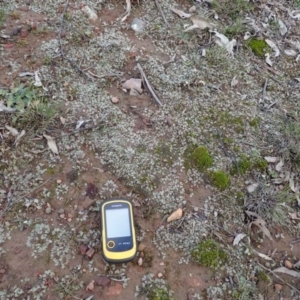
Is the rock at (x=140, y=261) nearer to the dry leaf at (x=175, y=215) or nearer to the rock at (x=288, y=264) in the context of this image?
the dry leaf at (x=175, y=215)

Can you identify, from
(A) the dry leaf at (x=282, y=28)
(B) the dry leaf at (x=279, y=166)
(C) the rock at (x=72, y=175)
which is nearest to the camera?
(C) the rock at (x=72, y=175)

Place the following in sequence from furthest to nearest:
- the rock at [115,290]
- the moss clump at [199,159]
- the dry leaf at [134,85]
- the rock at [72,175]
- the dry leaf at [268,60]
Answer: the dry leaf at [268,60] → the dry leaf at [134,85] → the moss clump at [199,159] → the rock at [72,175] → the rock at [115,290]

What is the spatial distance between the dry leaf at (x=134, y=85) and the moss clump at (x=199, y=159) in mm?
817

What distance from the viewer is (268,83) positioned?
393 cm

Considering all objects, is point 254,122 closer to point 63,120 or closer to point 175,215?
point 175,215

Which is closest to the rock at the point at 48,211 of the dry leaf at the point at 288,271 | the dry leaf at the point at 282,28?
the dry leaf at the point at 288,271

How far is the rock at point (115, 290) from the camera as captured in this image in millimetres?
2543

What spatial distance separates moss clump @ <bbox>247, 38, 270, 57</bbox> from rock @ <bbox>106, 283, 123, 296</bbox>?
9.70 feet

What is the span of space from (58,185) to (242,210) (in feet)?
5.02

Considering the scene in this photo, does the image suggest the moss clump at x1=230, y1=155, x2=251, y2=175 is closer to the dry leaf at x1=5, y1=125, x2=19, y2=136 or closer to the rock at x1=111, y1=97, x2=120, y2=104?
the rock at x1=111, y1=97, x2=120, y2=104

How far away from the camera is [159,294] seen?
2.57 m

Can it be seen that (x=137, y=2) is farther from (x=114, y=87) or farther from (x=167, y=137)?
(x=167, y=137)

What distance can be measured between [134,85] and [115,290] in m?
1.92

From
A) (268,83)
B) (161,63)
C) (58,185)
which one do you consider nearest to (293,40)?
(268,83)
